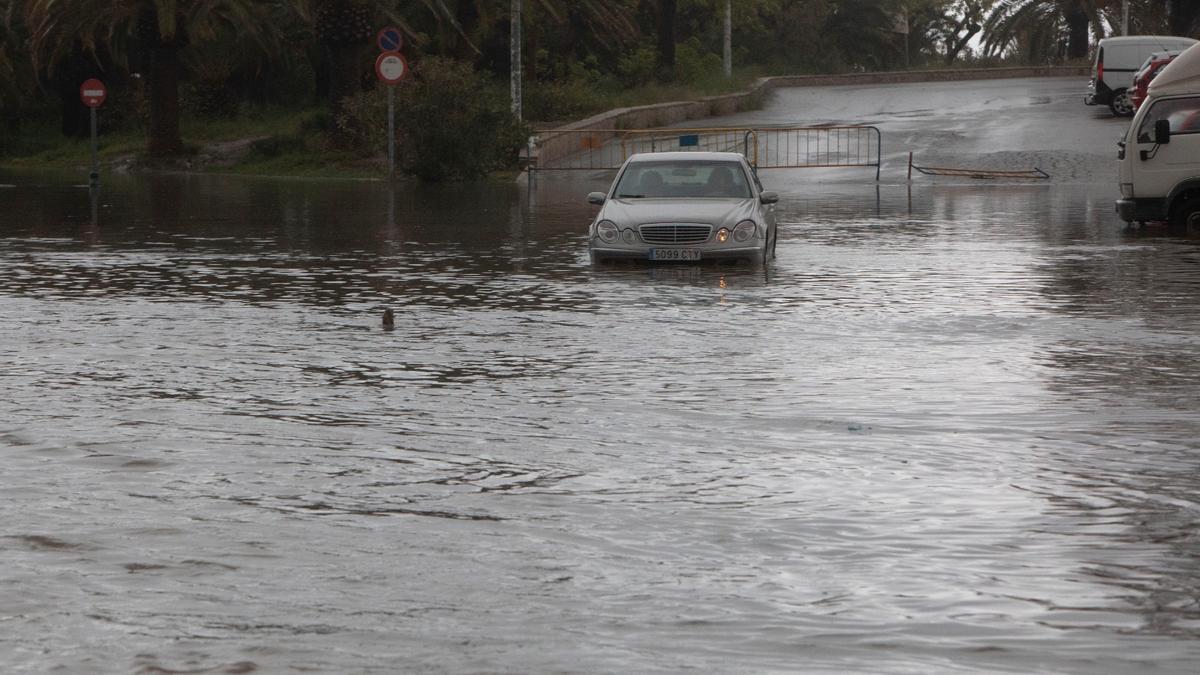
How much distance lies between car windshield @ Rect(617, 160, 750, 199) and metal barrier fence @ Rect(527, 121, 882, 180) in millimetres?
20945

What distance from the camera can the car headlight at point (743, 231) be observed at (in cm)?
1894

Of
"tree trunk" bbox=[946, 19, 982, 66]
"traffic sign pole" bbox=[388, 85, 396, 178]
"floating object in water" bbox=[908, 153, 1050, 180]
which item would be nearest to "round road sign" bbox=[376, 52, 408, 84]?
"traffic sign pole" bbox=[388, 85, 396, 178]

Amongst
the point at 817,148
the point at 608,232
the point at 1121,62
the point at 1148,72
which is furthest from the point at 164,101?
the point at 608,232

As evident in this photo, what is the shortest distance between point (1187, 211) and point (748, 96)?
36432 mm

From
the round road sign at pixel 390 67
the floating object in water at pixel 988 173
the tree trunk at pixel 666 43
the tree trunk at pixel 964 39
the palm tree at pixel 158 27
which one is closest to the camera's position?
the floating object in water at pixel 988 173

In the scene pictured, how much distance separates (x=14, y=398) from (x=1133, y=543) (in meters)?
6.20

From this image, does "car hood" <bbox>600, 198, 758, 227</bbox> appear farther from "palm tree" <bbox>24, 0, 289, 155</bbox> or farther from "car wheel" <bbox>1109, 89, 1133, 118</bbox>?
"car wheel" <bbox>1109, 89, 1133, 118</bbox>

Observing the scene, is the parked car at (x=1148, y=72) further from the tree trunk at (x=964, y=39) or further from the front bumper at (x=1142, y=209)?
the tree trunk at (x=964, y=39)

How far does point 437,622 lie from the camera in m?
5.77

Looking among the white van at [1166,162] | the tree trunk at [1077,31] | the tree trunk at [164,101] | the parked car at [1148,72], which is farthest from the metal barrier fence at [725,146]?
the tree trunk at [1077,31]

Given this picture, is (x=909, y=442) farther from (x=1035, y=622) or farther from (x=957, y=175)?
(x=957, y=175)

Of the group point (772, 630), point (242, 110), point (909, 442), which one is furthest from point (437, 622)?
point (242, 110)

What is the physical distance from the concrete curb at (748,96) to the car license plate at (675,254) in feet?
87.4

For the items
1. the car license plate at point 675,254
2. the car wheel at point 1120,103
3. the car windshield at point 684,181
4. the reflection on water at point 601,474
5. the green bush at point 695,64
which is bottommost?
the reflection on water at point 601,474
